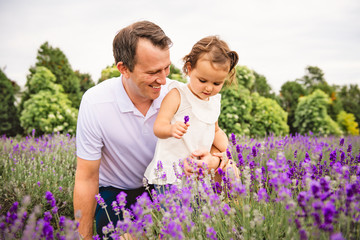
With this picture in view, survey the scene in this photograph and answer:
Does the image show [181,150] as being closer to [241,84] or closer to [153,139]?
[153,139]

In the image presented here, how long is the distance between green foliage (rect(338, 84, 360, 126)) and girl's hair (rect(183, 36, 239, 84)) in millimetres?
15396

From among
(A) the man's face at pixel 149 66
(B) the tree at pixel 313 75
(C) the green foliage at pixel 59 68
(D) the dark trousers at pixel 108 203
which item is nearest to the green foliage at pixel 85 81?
(C) the green foliage at pixel 59 68

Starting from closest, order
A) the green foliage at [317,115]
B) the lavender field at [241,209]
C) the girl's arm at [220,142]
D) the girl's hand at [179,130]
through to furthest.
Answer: the lavender field at [241,209] → the girl's hand at [179,130] → the girl's arm at [220,142] → the green foliage at [317,115]

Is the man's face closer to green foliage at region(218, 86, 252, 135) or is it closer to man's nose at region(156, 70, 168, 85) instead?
man's nose at region(156, 70, 168, 85)

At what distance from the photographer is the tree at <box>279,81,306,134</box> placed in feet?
42.3

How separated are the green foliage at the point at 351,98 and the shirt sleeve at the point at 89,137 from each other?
1592 centimetres

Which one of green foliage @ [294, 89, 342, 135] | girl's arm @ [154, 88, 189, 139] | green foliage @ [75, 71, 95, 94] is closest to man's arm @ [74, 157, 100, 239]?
girl's arm @ [154, 88, 189, 139]

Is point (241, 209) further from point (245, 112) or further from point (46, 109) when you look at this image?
point (46, 109)

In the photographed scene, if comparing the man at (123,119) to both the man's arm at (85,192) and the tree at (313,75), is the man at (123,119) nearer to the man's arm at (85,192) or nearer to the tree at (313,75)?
A: the man's arm at (85,192)

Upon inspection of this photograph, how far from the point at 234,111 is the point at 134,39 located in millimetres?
5495

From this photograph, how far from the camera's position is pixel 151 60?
2393mm

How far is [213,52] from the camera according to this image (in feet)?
7.55

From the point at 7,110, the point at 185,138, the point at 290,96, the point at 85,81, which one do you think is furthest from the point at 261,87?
the point at 185,138

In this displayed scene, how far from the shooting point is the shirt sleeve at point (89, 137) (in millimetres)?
2607
